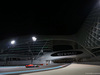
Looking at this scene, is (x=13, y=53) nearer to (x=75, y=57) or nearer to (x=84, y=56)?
(x=75, y=57)

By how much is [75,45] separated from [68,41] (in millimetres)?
4827

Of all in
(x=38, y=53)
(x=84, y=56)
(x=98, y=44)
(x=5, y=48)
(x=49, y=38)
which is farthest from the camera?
(x=49, y=38)

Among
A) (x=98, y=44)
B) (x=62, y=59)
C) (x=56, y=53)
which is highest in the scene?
(x=98, y=44)

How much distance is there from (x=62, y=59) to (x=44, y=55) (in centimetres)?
935

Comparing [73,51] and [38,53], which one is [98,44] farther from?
[38,53]

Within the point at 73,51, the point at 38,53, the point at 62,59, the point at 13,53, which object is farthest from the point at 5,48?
the point at 73,51

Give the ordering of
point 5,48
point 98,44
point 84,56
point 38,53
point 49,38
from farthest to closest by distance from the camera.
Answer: point 49,38 → point 38,53 → point 5,48 → point 84,56 → point 98,44

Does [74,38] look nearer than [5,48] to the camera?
No

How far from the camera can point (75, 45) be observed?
2120 inches

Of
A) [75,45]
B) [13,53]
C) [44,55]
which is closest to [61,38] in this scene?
[75,45]

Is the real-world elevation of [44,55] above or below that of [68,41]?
below

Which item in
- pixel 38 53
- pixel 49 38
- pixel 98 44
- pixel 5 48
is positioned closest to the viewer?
pixel 98 44

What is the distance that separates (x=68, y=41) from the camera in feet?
185

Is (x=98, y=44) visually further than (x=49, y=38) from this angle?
No
